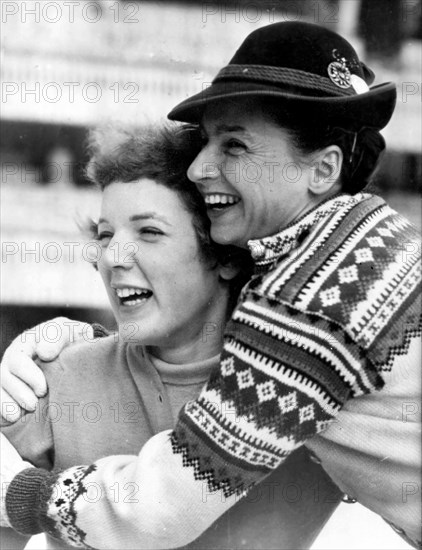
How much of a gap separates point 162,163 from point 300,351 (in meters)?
0.43

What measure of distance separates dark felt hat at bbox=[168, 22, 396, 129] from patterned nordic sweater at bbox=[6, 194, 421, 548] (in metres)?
0.15

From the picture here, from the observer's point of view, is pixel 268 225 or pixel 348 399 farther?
pixel 268 225

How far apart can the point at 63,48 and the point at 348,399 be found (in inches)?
27.4

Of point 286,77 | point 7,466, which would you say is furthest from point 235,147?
point 7,466

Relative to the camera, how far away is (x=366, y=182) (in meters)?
1.16

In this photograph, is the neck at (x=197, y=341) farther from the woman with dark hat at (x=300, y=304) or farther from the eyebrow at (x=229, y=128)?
the eyebrow at (x=229, y=128)

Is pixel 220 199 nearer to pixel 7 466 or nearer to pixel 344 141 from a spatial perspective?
pixel 344 141

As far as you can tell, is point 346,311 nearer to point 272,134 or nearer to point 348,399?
point 348,399

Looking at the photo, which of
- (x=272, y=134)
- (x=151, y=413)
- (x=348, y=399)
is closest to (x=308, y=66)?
(x=272, y=134)

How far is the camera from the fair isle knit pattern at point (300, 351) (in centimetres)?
91

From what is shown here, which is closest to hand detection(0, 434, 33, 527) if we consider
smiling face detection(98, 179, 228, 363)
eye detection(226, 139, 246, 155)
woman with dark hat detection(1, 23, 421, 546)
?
woman with dark hat detection(1, 23, 421, 546)

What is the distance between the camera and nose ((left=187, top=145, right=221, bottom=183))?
113 centimetres

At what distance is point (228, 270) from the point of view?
123 cm

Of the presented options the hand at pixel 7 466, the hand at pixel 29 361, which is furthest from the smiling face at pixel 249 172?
the hand at pixel 7 466
